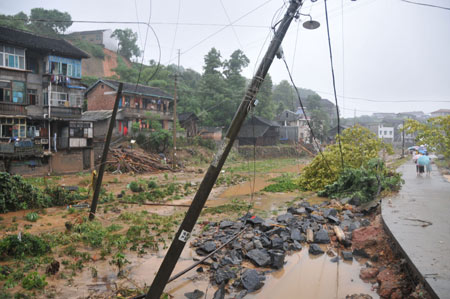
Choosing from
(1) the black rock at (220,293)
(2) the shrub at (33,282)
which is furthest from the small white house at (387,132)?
(2) the shrub at (33,282)

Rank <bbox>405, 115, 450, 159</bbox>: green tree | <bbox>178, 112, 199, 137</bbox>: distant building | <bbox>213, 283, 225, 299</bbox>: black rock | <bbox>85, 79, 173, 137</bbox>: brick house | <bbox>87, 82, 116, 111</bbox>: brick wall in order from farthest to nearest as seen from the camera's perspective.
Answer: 1. <bbox>178, 112, 199, 137</bbox>: distant building
2. <bbox>87, 82, 116, 111</bbox>: brick wall
3. <bbox>85, 79, 173, 137</bbox>: brick house
4. <bbox>405, 115, 450, 159</bbox>: green tree
5. <bbox>213, 283, 225, 299</bbox>: black rock

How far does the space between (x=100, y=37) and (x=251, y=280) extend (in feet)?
277

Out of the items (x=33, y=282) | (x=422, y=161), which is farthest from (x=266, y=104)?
(x=33, y=282)

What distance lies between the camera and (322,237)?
36.5 feet

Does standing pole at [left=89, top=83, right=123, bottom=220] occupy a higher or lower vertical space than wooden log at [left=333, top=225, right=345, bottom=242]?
higher

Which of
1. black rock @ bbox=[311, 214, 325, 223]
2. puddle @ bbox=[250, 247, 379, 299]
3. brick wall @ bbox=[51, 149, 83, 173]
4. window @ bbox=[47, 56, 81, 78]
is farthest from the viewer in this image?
window @ bbox=[47, 56, 81, 78]

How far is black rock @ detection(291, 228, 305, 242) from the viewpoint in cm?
1105

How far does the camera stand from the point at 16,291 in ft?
23.1

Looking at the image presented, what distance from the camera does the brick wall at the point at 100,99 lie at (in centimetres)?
4100

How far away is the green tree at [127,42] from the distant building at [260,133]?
41.9 metres

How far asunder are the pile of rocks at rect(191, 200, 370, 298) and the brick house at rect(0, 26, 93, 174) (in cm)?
2101

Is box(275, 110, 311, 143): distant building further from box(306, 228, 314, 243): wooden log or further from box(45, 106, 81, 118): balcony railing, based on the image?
Result: box(306, 228, 314, 243): wooden log

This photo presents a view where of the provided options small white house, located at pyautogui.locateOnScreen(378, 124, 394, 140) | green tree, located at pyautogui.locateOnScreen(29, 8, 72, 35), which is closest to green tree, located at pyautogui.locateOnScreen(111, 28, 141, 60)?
green tree, located at pyautogui.locateOnScreen(29, 8, 72, 35)

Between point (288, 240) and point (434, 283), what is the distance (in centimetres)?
535
